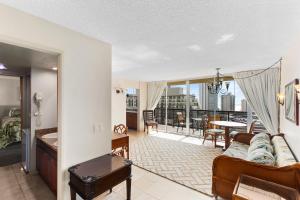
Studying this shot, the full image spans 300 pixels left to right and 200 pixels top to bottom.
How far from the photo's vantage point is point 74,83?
74.0 inches

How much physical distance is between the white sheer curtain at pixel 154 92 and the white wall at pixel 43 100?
176 inches

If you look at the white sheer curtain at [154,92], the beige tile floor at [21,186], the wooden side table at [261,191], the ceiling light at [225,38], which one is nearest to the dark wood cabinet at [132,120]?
the white sheer curtain at [154,92]

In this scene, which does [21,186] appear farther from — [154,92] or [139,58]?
[154,92]

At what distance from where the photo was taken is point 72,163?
6.15ft

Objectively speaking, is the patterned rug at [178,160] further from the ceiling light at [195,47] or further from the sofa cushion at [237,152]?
the ceiling light at [195,47]

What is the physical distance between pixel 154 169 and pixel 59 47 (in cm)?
283

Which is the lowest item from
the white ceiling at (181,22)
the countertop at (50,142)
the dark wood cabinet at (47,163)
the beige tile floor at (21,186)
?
the beige tile floor at (21,186)

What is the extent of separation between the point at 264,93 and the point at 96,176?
4.60 metres

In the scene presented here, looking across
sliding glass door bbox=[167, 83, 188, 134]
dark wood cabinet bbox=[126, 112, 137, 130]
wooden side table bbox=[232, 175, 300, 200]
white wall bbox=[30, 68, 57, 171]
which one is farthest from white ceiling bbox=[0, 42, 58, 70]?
sliding glass door bbox=[167, 83, 188, 134]

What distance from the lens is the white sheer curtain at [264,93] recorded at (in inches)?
156

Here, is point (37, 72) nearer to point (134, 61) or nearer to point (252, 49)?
point (134, 61)

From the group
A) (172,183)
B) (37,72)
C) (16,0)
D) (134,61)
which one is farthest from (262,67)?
(37,72)

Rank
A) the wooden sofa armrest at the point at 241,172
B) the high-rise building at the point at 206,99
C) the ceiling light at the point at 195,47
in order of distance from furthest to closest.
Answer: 1. the high-rise building at the point at 206,99
2. the ceiling light at the point at 195,47
3. the wooden sofa armrest at the point at 241,172

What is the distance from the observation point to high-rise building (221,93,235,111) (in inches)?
218
